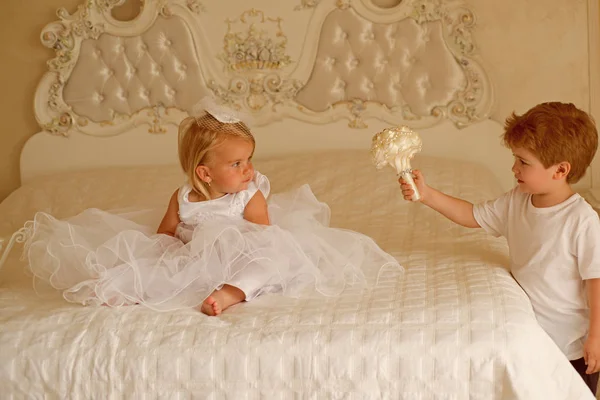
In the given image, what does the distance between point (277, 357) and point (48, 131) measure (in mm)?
2344

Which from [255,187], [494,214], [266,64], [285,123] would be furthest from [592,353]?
[266,64]

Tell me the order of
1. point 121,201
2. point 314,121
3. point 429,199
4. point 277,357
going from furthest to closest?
point 314,121 → point 121,201 → point 429,199 → point 277,357

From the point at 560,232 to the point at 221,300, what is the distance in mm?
910

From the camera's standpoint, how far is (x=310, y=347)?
1.77 meters

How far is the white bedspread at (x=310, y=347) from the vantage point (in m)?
1.73

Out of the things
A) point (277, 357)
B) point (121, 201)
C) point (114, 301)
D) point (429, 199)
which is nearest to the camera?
point (277, 357)

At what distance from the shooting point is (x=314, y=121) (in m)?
3.50

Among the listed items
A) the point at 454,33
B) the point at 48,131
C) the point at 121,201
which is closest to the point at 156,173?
the point at 121,201

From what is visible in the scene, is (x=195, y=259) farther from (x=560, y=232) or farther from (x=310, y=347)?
(x=560, y=232)

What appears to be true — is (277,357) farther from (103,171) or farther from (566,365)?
(103,171)

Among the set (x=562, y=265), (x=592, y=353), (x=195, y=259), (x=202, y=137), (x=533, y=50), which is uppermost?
(x=202, y=137)

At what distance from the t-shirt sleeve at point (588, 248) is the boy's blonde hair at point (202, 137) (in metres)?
0.98

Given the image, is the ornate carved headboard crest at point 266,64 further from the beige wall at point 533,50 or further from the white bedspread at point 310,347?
the white bedspread at point 310,347

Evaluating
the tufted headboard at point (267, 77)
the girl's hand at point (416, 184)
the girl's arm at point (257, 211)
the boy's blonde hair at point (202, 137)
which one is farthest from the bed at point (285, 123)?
the boy's blonde hair at point (202, 137)
